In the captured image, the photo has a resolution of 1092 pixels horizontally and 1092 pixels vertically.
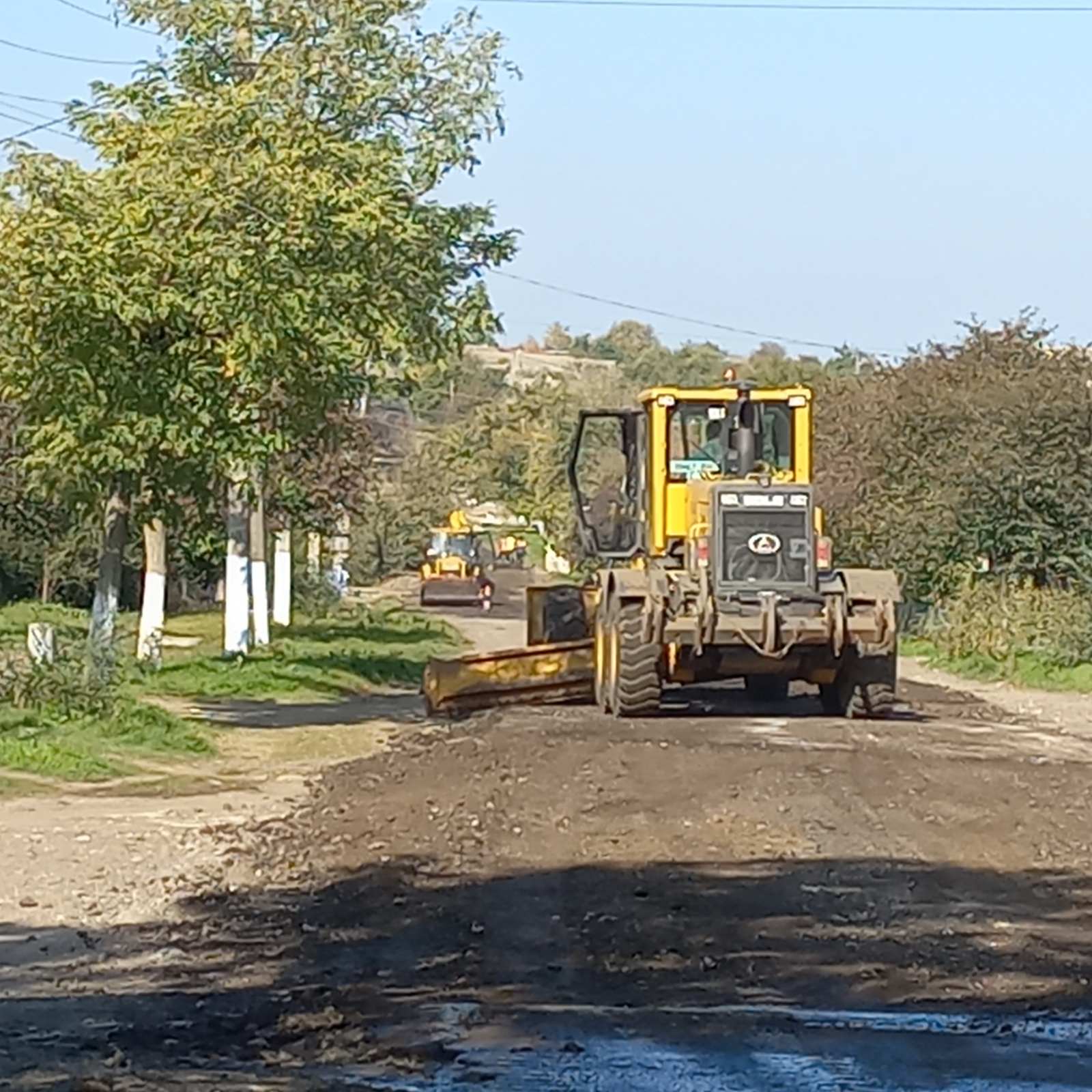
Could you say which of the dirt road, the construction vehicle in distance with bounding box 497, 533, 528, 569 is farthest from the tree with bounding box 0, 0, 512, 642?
the construction vehicle in distance with bounding box 497, 533, 528, 569

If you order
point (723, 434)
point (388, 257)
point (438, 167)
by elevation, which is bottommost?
point (723, 434)

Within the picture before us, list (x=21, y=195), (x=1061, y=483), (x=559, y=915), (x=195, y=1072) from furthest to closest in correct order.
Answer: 1. (x=1061, y=483)
2. (x=21, y=195)
3. (x=559, y=915)
4. (x=195, y=1072)

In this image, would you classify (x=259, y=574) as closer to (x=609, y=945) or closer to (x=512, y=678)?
(x=512, y=678)

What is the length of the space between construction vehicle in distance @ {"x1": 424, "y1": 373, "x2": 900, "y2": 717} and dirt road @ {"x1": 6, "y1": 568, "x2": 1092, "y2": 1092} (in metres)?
4.80

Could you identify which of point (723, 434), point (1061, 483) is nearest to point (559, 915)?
point (723, 434)

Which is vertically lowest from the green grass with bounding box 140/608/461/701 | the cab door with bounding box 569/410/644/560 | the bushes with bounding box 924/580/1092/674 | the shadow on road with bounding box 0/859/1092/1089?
the shadow on road with bounding box 0/859/1092/1089

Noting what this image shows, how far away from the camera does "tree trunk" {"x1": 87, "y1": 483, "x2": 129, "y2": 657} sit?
24.3 metres

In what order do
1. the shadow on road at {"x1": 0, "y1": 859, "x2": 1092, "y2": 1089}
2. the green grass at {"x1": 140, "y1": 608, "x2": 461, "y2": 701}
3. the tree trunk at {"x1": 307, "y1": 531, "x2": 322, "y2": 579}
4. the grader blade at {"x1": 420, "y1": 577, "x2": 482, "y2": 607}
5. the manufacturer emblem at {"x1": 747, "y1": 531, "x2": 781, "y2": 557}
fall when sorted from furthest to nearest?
the grader blade at {"x1": 420, "y1": 577, "x2": 482, "y2": 607}
the tree trunk at {"x1": 307, "y1": 531, "x2": 322, "y2": 579}
the green grass at {"x1": 140, "y1": 608, "x2": 461, "y2": 701}
the manufacturer emblem at {"x1": 747, "y1": 531, "x2": 781, "y2": 557}
the shadow on road at {"x1": 0, "y1": 859, "x2": 1092, "y2": 1089}

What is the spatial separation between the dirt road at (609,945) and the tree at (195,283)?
5109 mm

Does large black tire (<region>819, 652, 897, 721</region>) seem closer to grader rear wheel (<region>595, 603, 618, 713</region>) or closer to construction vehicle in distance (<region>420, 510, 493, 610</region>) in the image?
grader rear wheel (<region>595, 603, 618, 713</region>)

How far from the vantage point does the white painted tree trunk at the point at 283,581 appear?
43.6m

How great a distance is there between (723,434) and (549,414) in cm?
8248

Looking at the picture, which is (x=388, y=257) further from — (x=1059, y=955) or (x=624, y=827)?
(x=1059, y=955)

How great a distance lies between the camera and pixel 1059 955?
10070 mm
